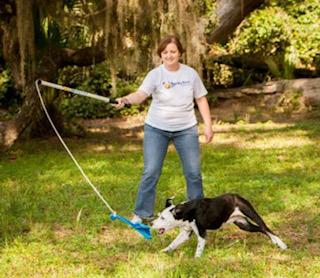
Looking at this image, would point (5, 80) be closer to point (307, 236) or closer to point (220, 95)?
point (220, 95)

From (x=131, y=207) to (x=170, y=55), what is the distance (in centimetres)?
168

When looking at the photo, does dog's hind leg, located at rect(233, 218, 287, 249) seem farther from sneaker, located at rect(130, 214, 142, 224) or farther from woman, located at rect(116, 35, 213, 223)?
sneaker, located at rect(130, 214, 142, 224)

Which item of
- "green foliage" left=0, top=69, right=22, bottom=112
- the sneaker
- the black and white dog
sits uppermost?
the black and white dog

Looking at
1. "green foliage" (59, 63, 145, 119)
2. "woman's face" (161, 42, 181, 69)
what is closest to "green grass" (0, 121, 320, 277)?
"woman's face" (161, 42, 181, 69)

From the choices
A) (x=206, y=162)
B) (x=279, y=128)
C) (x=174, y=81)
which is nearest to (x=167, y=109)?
(x=174, y=81)

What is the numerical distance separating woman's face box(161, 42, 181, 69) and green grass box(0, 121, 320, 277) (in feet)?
4.36

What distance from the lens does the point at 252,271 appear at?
4117 mm

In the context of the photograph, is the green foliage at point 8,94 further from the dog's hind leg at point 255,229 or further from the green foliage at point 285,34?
the dog's hind leg at point 255,229

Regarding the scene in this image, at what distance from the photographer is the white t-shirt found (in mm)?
5206

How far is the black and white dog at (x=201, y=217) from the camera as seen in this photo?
455 centimetres

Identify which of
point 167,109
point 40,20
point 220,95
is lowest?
point 220,95

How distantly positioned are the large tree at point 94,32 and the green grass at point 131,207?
115 centimetres

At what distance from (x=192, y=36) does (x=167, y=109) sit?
4.07 m

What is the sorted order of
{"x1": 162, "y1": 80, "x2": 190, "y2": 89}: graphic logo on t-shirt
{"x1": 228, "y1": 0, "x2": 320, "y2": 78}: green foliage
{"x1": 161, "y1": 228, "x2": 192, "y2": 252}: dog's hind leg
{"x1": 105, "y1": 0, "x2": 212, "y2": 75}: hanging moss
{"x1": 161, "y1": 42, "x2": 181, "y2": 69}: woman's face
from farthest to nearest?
{"x1": 228, "y1": 0, "x2": 320, "y2": 78}: green foliage → {"x1": 105, "y1": 0, "x2": 212, "y2": 75}: hanging moss → {"x1": 162, "y1": 80, "x2": 190, "y2": 89}: graphic logo on t-shirt → {"x1": 161, "y1": 42, "x2": 181, "y2": 69}: woman's face → {"x1": 161, "y1": 228, "x2": 192, "y2": 252}: dog's hind leg
